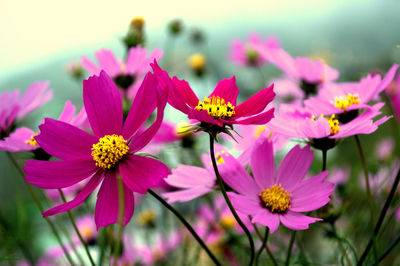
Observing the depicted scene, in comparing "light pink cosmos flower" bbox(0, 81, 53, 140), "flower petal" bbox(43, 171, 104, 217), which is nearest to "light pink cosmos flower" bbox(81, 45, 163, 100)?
"light pink cosmos flower" bbox(0, 81, 53, 140)

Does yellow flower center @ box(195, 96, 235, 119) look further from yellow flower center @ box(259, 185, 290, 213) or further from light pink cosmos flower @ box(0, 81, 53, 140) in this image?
light pink cosmos flower @ box(0, 81, 53, 140)

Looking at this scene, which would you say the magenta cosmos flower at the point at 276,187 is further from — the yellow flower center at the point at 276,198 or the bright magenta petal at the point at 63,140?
the bright magenta petal at the point at 63,140

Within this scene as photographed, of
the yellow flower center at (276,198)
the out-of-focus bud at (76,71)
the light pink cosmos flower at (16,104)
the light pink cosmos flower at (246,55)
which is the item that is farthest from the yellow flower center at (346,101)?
the out-of-focus bud at (76,71)

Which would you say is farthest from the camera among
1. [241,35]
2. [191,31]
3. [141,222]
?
[241,35]

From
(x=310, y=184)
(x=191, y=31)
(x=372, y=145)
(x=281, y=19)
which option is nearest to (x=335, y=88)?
(x=310, y=184)

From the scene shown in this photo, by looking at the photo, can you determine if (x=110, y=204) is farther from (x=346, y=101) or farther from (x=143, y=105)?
(x=346, y=101)

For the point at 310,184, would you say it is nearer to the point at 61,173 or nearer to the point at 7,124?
the point at 61,173
